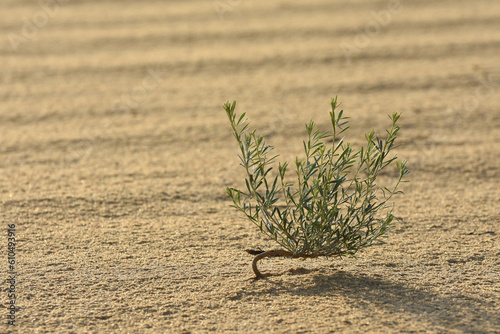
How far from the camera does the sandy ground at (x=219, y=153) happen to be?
7.28ft

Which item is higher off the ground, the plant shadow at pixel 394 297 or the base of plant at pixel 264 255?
the base of plant at pixel 264 255

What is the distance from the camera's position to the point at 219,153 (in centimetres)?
387

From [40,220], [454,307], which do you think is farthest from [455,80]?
[40,220]

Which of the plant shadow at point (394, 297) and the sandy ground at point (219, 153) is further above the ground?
the sandy ground at point (219, 153)

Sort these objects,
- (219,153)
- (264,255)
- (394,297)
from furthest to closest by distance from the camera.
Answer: (219,153) → (264,255) → (394,297)

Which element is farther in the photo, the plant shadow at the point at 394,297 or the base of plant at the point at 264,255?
the base of plant at the point at 264,255

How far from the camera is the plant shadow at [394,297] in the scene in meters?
2.08

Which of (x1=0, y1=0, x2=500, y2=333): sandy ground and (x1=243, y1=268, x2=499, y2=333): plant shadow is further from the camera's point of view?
(x1=0, y1=0, x2=500, y2=333): sandy ground

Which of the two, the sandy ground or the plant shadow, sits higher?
the sandy ground

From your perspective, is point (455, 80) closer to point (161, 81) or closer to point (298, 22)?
point (298, 22)

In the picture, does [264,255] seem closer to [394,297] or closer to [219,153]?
[394,297]

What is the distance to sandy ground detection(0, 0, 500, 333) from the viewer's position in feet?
7.28

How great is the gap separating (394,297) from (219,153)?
74.0 inches

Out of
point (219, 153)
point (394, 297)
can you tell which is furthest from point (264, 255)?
point (219, 153)
